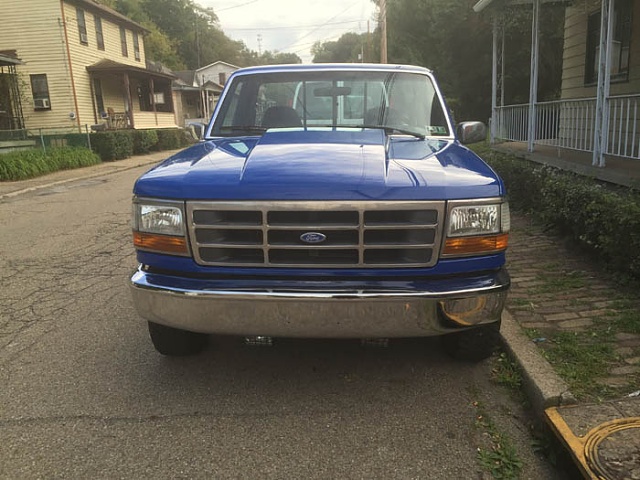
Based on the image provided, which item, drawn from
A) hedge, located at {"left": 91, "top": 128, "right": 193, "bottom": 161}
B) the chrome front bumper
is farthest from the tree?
the chrome front bumper

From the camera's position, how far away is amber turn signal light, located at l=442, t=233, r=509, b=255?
2.74 m

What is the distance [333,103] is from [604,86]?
4.68m

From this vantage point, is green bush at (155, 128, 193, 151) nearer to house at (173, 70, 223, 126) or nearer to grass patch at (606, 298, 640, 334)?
house at (173, 70, 223, 126)

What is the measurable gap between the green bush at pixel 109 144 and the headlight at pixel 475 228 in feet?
62.1

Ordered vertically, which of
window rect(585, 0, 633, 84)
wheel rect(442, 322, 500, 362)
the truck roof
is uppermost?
window rect(585, 0, 633, 84)

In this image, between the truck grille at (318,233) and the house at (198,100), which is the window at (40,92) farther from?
the truck grille at (318,233)

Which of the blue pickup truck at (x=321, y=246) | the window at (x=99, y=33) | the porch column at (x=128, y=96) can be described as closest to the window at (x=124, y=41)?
the window at (x=99, y=33)

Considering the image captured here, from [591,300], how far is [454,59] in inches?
945

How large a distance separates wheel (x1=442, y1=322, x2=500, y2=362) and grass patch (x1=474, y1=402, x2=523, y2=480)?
21.0 inches

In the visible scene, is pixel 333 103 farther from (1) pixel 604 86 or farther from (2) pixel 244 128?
(1) pixel 604 86

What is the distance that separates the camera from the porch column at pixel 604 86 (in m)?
7.00

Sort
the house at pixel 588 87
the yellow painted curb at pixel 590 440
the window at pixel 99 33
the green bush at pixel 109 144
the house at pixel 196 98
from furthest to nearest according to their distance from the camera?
the house at pixel 196 98
the window at pixel 99 33
the green bush at pixel 109 144
the house at pixel 588 87
the yellow painted curb at pixel 590 440

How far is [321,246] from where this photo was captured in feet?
8.88

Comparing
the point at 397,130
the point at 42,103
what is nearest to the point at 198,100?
the point at 42,103
